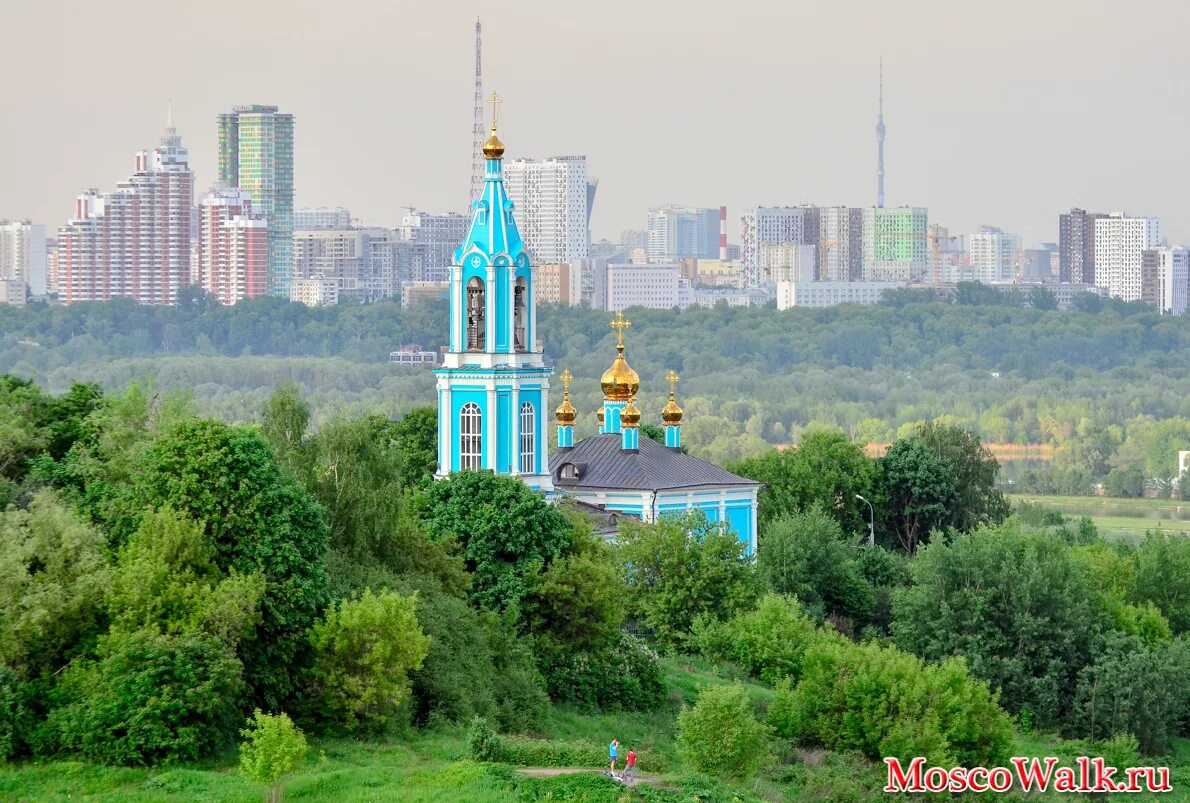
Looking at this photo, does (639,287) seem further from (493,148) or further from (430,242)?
(493,148)

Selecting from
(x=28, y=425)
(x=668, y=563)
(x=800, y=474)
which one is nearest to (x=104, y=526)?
(x=28, y=425)

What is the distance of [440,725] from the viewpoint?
22312 mm

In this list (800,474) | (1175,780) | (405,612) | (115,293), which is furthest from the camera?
(115,293)

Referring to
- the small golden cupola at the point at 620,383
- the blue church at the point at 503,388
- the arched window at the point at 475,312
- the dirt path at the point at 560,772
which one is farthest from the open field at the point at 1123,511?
the dirt path at the point at 560,772

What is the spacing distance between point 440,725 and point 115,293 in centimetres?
12312

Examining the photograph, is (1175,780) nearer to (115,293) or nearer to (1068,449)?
(1068,449)

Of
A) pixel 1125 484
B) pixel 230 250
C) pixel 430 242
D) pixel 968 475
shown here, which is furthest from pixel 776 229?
pixel 968 475

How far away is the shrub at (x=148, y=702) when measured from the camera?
19500 millimetres

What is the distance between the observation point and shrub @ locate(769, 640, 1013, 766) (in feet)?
77.8

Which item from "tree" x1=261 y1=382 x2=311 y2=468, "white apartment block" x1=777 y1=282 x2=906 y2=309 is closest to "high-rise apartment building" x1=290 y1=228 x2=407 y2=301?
"white apartment block" x1=777 y1=282 x2=906 y2=309

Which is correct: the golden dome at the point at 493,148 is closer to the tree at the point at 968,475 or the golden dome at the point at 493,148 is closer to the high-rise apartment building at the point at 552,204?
the tree at the point at 968,475

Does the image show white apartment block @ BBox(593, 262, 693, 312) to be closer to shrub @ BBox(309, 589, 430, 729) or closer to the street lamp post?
the street lamp post

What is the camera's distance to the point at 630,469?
35031 millimetres

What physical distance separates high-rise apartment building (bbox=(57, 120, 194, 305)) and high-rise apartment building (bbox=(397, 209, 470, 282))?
61.4 feet
